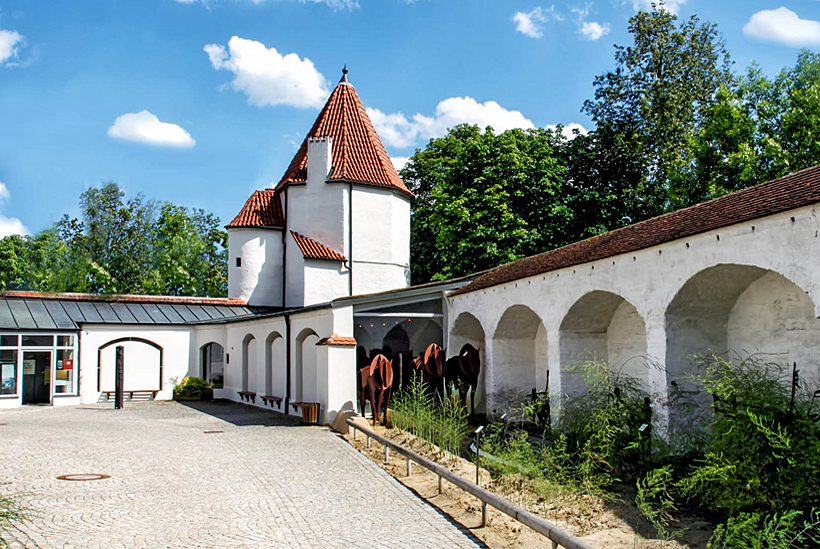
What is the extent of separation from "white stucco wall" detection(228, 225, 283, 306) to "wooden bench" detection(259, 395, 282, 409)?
802cm

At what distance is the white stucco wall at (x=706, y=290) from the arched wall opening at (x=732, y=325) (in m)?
0.02

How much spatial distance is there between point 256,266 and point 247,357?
5645 mm

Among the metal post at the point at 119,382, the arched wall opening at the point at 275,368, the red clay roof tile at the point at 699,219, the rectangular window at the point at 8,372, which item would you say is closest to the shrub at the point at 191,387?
the metal post at the point at 119,382

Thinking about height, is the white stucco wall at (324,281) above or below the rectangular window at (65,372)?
above

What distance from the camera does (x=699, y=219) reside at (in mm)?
10180

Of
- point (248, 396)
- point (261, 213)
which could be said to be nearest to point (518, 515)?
point (248, 396)

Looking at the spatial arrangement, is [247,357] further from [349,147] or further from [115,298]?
[349,147]

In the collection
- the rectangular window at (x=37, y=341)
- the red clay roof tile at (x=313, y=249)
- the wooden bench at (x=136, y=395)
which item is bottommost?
the wooden bench at (x=136, y=395)

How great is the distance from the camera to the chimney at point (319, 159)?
27.2 meters

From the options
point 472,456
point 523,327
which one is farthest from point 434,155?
point 472,456

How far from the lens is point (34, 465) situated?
1106 centimetres

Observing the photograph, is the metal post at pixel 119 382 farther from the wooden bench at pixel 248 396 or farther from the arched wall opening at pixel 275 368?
the arched wall opening at pixel 275 368

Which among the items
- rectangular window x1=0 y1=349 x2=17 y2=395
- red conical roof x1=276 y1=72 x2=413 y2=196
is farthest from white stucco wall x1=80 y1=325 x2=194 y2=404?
red conical roof x1=276 y1=72 x2=413 y2=196

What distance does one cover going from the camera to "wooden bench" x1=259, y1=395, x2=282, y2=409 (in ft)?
63.8
